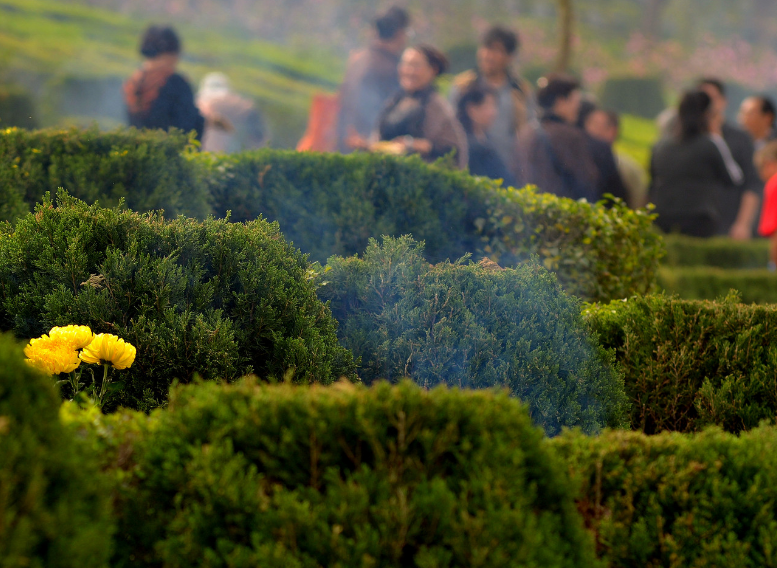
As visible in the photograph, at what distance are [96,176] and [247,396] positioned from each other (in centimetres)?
367

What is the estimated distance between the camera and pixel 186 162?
5.57 meters

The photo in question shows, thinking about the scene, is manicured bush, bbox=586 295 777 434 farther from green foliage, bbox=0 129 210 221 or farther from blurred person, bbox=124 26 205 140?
blurred person, bbox=124 26 205 140

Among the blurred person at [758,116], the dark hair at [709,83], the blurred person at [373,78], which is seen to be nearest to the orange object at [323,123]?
the blurred person at [373,78]

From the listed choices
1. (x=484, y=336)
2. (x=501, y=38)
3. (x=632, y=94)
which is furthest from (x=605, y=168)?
(x=632, y=94)

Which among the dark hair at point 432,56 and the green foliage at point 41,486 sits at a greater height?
the dark hair at point 432,56

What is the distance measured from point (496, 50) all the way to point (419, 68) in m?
1.36

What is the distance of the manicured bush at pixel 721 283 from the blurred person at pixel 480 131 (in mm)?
4263

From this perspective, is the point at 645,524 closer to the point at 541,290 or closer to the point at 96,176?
the point at 541,290

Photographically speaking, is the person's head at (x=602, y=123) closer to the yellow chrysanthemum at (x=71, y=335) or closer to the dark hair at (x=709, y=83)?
the dark hair at (x=709, y=83)

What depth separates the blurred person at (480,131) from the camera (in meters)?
8.20

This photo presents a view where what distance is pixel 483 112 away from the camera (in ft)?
27.1

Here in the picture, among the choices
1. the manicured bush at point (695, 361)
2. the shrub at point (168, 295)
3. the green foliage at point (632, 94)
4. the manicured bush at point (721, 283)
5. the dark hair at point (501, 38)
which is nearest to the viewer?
the shrub at point (168, 295)

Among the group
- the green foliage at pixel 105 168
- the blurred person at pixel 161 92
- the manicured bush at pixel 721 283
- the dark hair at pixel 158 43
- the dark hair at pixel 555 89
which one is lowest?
the manicured bush at pixel 721 283

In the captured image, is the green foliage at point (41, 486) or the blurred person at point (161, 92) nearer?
the green foliage at point (41, 486)
